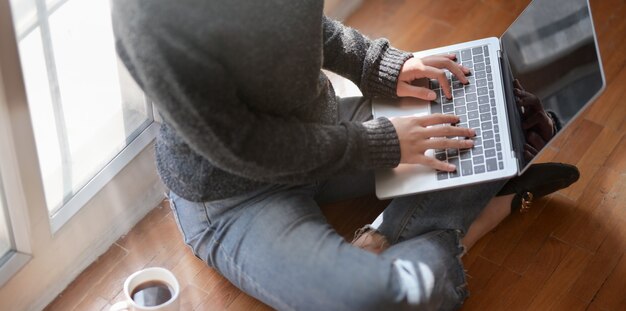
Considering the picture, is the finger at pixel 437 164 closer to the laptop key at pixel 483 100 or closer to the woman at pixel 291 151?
the woman at pixel 291 151

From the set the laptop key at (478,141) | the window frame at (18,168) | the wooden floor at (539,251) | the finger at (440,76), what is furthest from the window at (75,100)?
the laptop key at (478,141)

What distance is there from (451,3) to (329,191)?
2.59 feet

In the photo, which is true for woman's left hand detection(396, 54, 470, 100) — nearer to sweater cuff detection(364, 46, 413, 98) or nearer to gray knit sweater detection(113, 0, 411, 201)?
sweater cuff detection(364, 46, 413, 98)

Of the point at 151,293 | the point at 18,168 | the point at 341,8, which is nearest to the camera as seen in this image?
the point at 18,168

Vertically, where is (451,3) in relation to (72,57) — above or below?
below

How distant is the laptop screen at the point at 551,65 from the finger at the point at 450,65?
0.10 metres

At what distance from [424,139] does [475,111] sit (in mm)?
143

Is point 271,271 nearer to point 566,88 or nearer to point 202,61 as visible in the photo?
point 202,61

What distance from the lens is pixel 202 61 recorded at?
1.27 m

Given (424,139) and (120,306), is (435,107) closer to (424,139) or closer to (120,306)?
(424,139)

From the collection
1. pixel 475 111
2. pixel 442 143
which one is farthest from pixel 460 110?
pixel 442 143

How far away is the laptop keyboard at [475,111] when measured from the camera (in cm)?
155

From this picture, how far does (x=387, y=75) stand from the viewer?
5.58ft

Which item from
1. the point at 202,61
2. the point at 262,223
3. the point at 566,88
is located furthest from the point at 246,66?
the point at 566,88
